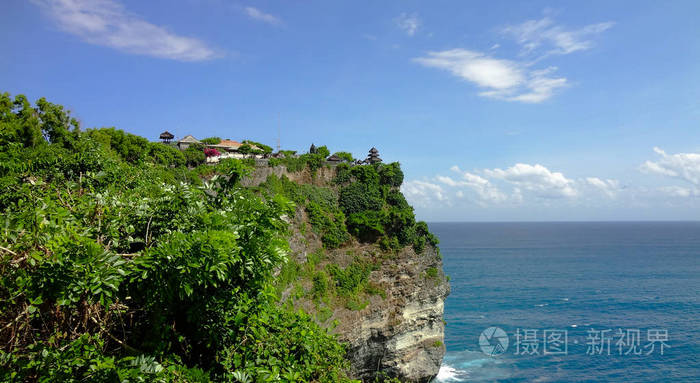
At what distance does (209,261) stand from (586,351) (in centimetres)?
4399

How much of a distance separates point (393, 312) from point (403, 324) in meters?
1.25

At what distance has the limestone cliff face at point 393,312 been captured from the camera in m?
28.1

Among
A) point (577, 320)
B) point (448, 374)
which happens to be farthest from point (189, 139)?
point (577, 320)

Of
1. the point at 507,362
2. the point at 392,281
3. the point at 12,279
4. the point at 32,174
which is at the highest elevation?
the point at 32,174

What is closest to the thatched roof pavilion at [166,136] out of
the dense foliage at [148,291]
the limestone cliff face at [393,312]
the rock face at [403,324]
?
the limestone cliff face at [393,312]

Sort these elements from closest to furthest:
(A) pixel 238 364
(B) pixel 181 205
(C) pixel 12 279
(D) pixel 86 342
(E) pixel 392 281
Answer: (C) pixel 12 279 < (D) pixel 86 342 < (A) pixel 238 364 < (B) pixel 181 205 < (E) pixel 392 281

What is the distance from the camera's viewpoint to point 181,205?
24.8 ft

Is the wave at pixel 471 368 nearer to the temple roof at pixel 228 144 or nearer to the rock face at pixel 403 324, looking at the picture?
the rock face at pixel 403 324

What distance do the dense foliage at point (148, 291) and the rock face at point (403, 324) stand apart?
64.2ft

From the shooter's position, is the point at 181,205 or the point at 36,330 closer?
the point at 36,330

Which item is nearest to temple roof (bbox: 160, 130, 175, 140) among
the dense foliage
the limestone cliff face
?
the limestone cliff face

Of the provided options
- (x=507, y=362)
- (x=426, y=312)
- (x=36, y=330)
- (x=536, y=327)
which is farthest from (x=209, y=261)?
(x=536, y=327)

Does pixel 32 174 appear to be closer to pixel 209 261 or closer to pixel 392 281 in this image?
pixel 209 261

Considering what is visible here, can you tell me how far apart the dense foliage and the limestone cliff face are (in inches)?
752
